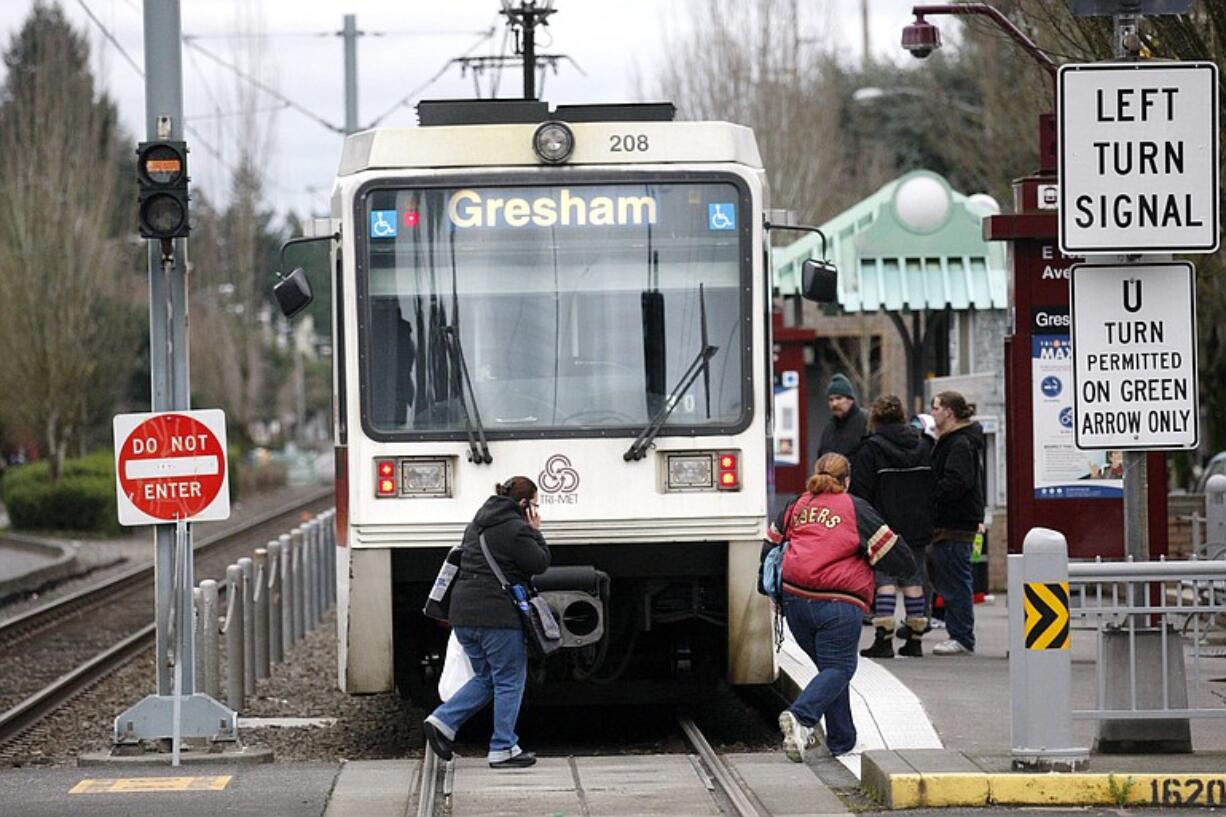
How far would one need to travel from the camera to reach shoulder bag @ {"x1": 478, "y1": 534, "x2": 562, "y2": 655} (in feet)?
35.9

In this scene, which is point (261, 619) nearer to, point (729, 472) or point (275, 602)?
point (275, 602)

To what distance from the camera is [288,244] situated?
12.5m

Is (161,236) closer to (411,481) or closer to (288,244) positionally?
(288,244)

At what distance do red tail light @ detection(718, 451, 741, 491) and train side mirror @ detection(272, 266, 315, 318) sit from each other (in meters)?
2.40

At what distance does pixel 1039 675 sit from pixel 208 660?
641cm

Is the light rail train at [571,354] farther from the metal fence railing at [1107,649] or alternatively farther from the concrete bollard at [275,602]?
the concrete bollard at [275,602]

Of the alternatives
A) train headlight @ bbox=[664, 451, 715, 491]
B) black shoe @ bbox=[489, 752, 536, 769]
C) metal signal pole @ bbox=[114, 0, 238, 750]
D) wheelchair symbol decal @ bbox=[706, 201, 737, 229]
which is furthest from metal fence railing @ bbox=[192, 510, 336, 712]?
wheelchair symbol decal @ bbox=[706, 201, 737, 229]

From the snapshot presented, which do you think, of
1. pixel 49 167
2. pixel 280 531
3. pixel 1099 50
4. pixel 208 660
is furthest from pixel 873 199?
pixel 49 167

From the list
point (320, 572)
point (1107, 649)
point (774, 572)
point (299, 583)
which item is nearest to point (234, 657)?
point (774, 572)

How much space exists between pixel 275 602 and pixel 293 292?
6.60 m

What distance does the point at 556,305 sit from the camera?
39.8 ft

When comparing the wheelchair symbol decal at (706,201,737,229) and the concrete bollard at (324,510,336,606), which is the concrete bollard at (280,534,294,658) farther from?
the wheelchair symbol decal at (706,201,737,229)

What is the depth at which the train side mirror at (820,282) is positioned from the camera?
12516 mm

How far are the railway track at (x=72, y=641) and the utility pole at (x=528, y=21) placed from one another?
21.7 ft
